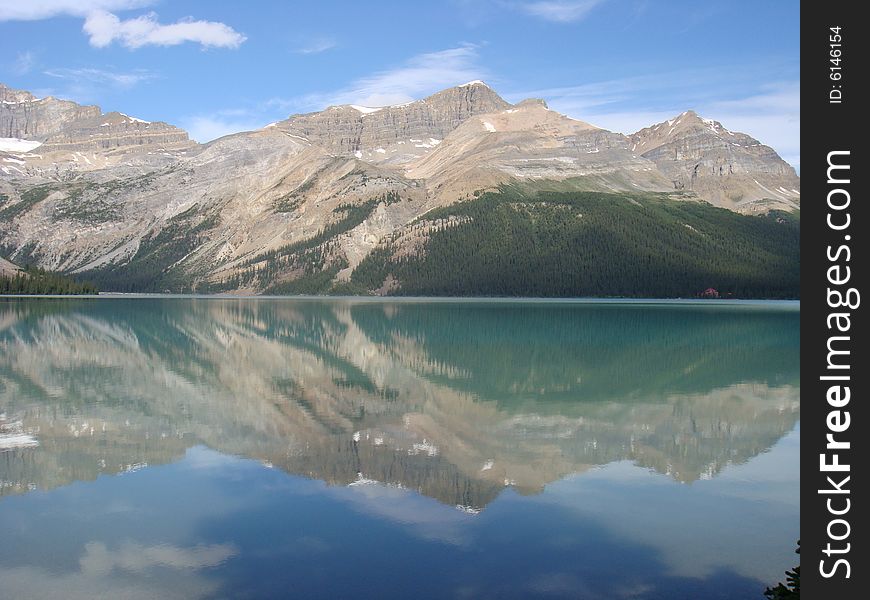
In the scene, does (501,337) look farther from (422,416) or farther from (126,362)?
(422,416)

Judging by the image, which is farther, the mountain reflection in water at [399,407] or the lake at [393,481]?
the mountain reflection in water at [399,407]

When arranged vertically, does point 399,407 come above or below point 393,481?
above

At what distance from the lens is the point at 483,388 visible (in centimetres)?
4216

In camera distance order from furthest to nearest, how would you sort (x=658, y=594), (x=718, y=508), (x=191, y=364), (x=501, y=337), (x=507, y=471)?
(x=501, y=337), (x=191, y=364), (x=507, y=471), (x=718, y=508), (x=658, y=594)

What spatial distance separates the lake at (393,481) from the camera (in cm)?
1608

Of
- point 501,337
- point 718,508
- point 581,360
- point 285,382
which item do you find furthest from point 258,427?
point 501,337

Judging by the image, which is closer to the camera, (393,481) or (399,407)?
(393,481)

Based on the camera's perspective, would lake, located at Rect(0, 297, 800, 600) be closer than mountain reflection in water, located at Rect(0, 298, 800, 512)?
Yes

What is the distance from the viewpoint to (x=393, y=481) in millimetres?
22906

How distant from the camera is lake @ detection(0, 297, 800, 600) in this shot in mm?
16078

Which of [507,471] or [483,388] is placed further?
[483,388]
